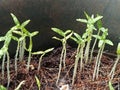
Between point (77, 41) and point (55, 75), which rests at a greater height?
point (77, 41)

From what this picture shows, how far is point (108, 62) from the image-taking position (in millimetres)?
1378

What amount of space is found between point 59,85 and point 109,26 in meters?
0.32

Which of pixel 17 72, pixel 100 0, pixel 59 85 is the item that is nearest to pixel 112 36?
pixel 100 0

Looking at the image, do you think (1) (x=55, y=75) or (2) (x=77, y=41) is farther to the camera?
(1) (x=55, y=75)

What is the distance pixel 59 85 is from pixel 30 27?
0.84ft

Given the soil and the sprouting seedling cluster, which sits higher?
the sprouting seedling cluster

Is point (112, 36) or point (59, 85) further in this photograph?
point (112, 36)

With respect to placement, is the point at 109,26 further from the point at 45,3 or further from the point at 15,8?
the point at 15,8

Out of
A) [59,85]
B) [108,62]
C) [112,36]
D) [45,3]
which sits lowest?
[59,85]

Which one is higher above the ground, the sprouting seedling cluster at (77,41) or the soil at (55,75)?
the sprouting seedling cluster at (77,41)

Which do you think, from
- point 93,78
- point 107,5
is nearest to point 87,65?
point 93,78

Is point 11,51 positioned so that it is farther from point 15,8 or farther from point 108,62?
point 108,62

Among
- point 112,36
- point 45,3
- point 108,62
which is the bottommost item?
point 108,62

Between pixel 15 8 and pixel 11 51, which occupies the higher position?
pixel 15 8
